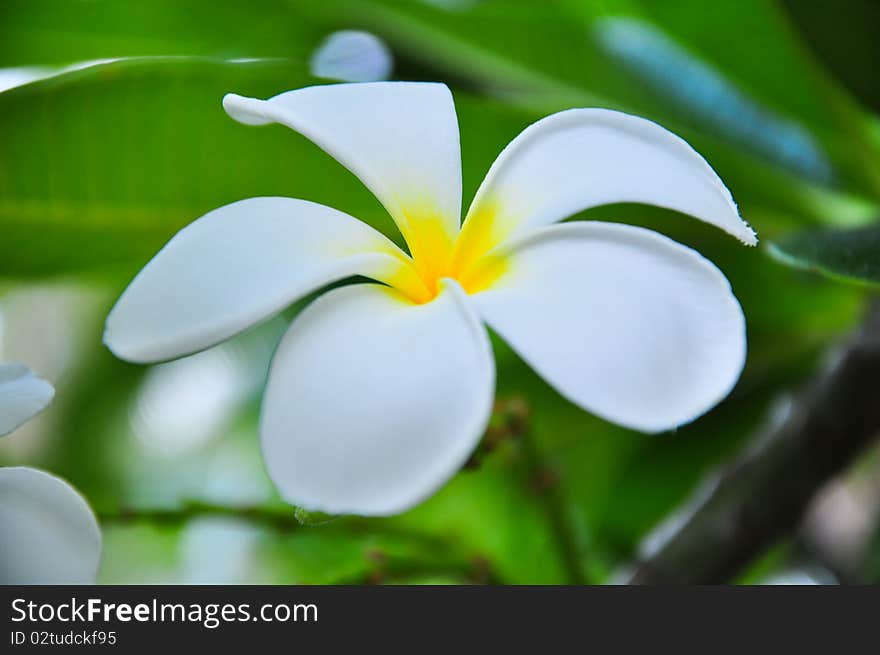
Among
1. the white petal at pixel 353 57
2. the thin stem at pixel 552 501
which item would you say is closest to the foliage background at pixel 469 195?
the white petal at pixel 353 57

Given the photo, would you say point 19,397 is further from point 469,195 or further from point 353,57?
point 353,57

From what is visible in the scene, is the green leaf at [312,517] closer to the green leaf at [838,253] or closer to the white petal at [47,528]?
the white petal at [47,528]

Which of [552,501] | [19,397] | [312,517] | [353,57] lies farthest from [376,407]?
[353,57]

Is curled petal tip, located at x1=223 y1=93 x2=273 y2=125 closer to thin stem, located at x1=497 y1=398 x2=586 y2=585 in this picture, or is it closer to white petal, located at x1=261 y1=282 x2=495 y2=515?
white petal, located at x1=261 y1=282 x2=495 y2=515

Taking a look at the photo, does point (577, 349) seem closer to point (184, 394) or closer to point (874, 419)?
point (874, 419)

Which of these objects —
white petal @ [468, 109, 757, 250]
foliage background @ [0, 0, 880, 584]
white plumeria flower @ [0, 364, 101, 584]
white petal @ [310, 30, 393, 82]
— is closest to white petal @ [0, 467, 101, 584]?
white plumeria flower @ [0, 364, 101, 584]
